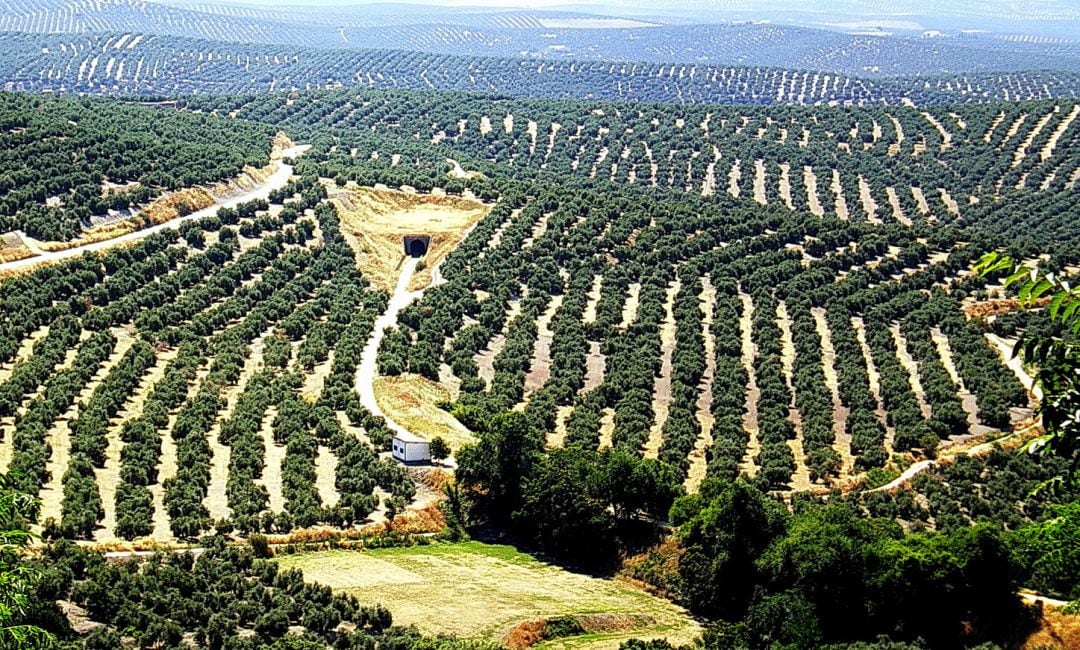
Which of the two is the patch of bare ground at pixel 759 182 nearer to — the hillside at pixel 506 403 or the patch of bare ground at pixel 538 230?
the hillside at pixel 506 403

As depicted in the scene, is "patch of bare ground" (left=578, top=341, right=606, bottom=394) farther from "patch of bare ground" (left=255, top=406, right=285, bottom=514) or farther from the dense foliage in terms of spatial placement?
the dense foliage

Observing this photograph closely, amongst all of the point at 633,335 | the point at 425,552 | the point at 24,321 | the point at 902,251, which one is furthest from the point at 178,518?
the point at 902,251

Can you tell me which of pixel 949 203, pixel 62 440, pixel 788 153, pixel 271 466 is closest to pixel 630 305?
pixel 271 466

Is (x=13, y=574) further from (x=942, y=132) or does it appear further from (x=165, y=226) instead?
(x=942, y=132)

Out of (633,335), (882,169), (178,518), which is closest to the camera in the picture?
(178,518)

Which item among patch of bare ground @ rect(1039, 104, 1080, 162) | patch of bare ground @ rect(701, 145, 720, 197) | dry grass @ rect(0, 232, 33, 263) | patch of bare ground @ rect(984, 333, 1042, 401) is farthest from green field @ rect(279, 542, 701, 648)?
patch of bare ground @ rect(1039, 104, 1080, 162)

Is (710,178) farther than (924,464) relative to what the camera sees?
Yes

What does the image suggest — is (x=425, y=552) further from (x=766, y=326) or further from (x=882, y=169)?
(x=882, y=169)
